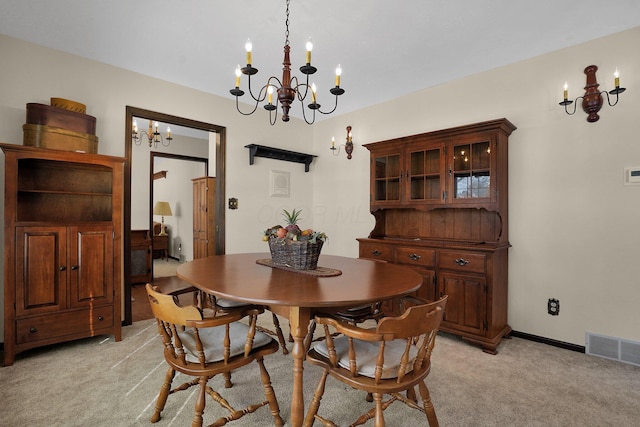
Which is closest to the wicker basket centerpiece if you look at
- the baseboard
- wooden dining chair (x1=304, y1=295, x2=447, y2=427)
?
wooden dining chair (x1=304, y1=295, x2=447, y2=427)

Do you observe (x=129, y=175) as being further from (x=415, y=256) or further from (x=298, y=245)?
(x=415, y=256)

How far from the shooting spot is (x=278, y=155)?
4508 millimetres

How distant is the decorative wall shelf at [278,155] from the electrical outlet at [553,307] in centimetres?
338

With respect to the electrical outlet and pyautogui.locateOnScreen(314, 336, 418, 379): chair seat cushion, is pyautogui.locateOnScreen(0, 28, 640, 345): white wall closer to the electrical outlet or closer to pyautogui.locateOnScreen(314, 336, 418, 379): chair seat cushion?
the electrical outlet

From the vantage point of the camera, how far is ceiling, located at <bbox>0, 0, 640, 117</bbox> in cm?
225

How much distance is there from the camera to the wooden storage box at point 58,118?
255 cm

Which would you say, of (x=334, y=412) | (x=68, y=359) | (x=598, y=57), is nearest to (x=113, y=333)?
(x=68, y=359)

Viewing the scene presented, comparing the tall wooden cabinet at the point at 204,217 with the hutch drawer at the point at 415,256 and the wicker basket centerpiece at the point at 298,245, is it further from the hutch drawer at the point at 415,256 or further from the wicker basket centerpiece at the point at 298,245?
the wicker basket centerpiece at the point at 298,245

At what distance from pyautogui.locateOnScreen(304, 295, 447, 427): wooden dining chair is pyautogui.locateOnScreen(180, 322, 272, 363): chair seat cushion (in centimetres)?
31

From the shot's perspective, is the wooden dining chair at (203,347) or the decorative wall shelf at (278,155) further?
the decorative wall shelf at (278,155)

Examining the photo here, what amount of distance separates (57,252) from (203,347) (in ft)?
5.98

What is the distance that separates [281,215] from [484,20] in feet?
10.6

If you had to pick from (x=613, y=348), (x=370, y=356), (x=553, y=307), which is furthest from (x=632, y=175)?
(x=370, y=356)

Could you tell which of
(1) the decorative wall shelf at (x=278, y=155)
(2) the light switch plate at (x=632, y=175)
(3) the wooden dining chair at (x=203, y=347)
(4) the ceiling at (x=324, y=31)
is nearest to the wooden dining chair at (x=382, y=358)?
(3) the wooden dining chair at (x=203, y=347)
